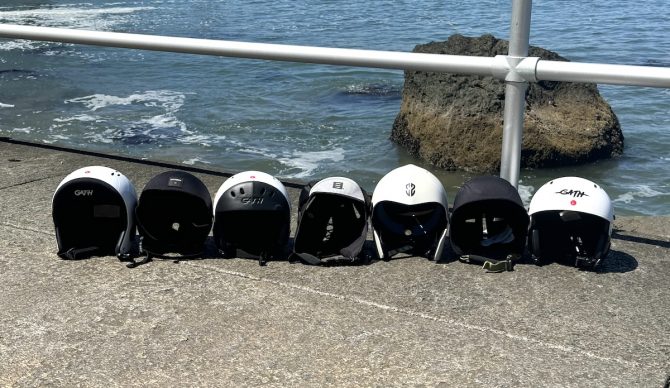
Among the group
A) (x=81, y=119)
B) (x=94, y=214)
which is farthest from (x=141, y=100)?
(x=94, y=214)

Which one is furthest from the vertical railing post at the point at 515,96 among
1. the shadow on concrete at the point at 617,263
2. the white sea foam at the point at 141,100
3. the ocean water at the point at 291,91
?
the white sea foam at the point at 141,100

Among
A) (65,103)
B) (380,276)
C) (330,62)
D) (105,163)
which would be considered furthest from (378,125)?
(380,276)

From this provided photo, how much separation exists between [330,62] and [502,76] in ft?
3.70

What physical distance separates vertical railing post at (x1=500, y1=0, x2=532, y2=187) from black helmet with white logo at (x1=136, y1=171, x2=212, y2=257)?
72.3 inches

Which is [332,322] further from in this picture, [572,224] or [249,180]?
[572,224]

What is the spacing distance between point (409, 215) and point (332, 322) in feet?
3.54

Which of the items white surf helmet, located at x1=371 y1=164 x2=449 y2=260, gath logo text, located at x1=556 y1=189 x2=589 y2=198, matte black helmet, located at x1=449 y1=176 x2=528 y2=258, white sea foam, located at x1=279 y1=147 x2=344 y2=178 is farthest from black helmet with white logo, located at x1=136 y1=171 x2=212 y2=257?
white sea foam, located at x1=279 y1=147 x2=344 y2=178

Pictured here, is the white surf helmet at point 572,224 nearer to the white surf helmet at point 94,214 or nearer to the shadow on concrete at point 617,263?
the shadow on concrete at point 617,263

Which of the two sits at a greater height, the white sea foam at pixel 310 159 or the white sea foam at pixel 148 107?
the white sea foam at pixel 310 159

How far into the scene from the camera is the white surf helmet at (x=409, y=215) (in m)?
5.18

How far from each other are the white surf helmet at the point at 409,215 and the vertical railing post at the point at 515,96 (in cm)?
58

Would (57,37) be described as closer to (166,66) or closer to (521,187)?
(521,187)

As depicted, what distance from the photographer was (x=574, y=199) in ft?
16.3

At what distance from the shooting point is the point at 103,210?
5.25 metres
